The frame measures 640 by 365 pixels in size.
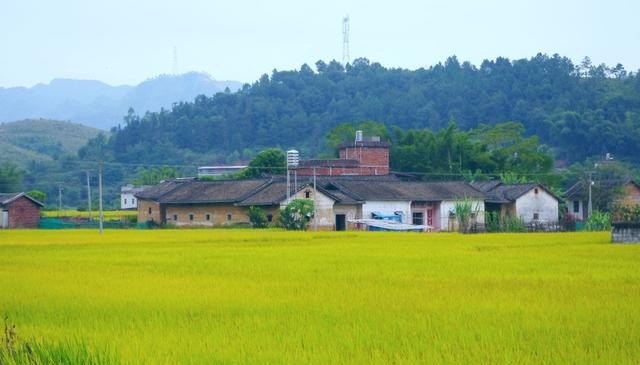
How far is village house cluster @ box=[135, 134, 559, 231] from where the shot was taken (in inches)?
1852

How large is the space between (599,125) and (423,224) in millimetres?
51530

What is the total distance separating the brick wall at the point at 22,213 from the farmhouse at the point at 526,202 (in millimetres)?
21763

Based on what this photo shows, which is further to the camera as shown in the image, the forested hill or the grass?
A: the forested hill

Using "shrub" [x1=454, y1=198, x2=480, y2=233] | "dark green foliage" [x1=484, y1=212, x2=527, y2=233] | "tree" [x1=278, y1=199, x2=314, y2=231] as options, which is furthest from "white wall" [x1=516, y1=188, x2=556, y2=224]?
"tree" [x1=278, y1=199, x2=314, y2=231]

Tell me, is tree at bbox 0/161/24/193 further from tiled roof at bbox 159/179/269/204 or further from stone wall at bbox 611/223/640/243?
stone wall at bbox 611/223/640/243

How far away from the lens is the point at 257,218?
45156 mm

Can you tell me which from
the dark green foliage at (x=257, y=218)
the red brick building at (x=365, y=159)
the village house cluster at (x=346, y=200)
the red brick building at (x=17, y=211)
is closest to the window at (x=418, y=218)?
the village house cluster at (x=346, y=200)

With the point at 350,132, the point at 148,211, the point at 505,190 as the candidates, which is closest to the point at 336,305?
the point at 505,190

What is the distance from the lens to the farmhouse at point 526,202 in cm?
5200

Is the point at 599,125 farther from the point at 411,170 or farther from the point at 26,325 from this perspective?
the point at 26,325

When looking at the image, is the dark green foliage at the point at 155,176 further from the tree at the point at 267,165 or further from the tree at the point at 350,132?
the tree at the point at 267,165

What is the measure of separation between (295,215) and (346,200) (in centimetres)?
425

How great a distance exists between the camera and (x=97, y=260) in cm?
2308

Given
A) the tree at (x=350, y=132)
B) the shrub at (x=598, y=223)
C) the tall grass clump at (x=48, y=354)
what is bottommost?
the tall grass clump at (x=48, y=354)
